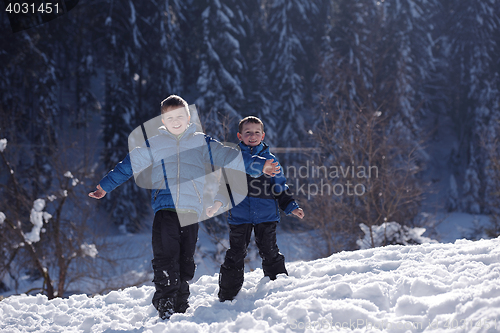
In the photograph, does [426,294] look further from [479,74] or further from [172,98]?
[479,74]

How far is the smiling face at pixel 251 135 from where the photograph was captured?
3.38 metres

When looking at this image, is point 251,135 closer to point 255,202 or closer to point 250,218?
point 255,202

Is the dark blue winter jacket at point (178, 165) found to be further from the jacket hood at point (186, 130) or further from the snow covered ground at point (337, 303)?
the snow covered ground at point (337, 303)

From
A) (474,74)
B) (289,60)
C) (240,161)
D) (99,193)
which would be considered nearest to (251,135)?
(240,161)

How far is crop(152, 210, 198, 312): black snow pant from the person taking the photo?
2.98 meters

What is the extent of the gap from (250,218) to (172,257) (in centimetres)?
79

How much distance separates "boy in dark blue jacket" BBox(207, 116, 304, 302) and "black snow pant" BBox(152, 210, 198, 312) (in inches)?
13.8

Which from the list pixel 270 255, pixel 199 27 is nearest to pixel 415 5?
pixel 199 27

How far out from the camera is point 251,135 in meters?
3.38

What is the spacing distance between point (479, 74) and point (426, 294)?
87.1ft

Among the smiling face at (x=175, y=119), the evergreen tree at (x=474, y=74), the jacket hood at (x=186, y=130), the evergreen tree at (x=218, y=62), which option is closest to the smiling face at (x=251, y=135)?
the jacket hood at (x=186, y=130)

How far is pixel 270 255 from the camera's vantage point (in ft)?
11.5

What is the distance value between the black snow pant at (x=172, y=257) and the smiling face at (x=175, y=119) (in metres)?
0.69

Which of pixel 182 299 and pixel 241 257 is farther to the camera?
pixel 241 257
